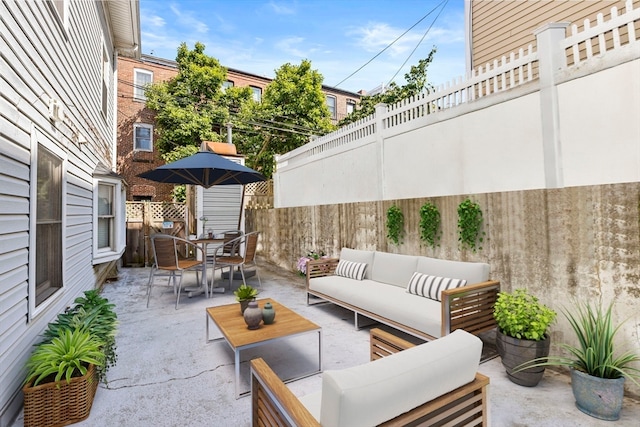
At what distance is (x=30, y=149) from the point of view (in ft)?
8.23

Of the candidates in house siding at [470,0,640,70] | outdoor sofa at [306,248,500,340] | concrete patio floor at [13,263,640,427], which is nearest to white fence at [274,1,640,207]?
house siding at [470,0,640,70]

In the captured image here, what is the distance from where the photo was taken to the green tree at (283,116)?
12.9m

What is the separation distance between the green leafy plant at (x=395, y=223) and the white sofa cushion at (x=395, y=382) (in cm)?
302

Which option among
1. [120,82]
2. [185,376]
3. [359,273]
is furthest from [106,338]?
[120,82]

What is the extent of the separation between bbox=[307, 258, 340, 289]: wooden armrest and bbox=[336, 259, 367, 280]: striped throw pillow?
0.20 metres

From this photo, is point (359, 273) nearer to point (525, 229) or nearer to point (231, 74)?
point (525, 229)

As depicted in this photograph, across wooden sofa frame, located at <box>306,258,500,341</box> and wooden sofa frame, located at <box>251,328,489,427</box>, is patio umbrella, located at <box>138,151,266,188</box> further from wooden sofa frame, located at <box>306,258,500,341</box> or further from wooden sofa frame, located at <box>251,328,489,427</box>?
wooden sofa frame, located at <box>251,328,489,427</box>

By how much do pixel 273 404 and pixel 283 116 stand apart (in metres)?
12.6

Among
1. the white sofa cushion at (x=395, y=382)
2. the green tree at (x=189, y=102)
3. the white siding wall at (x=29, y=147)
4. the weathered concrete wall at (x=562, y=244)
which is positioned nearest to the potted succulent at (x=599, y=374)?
the weathered concrete wall at (x=562, y=244)

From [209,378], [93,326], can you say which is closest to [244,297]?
[209,378]

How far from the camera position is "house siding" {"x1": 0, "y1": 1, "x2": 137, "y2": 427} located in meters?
2.11

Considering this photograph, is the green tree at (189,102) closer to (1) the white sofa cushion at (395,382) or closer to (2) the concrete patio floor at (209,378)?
(2) the concrete patio floor at (209,378)

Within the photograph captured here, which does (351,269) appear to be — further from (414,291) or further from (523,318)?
(523,318)

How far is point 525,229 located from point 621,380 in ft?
4.44
